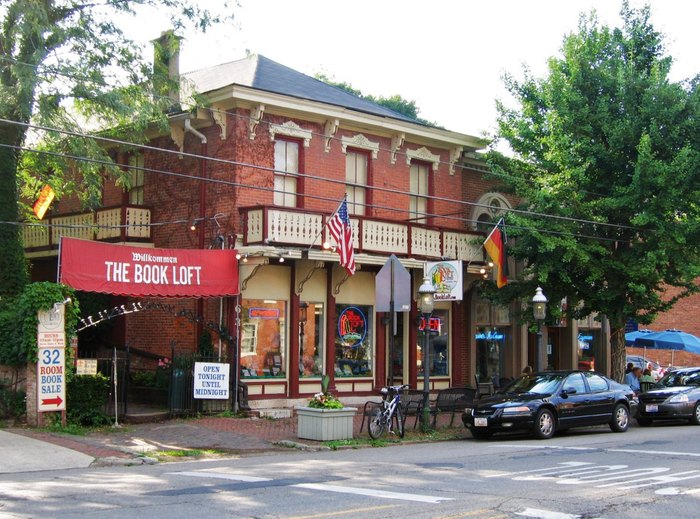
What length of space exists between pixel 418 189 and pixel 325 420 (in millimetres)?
10409

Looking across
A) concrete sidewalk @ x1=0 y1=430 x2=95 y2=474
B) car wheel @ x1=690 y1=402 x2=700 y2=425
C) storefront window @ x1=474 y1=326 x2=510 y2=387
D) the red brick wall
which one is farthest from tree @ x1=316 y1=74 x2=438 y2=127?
concrete sidewalk @ x1=0 y1=430 x2=95 y2=474

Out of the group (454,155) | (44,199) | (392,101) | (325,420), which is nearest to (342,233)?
(325,420)

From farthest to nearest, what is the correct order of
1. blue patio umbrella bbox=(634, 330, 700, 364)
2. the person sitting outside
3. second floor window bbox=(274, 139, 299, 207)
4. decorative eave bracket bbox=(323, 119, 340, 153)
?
blue patio umbrella bbox=(634, 330, 700, 364), the person sitting outside, decorative eave bracket bbox=(323, 119, 340, 153), second floor window bbox=(274, 139, 299, 207)

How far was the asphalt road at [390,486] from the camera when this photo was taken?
9.19m

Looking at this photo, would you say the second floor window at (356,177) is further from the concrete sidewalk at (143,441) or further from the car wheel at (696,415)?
the car wheel at (696,415)

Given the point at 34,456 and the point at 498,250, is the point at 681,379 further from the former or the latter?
the point at 34,456

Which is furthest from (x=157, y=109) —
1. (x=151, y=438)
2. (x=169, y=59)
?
(x=151, y=438)

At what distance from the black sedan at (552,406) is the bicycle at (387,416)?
55.9 inches

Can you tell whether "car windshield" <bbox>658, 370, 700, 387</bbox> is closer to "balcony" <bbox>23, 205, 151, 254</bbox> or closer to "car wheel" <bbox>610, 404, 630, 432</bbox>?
"car wheel" <bbox>610, 404, 630, 432</bbox>

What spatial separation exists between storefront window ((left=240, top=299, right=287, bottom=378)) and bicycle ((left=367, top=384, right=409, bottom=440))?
15.0 ft

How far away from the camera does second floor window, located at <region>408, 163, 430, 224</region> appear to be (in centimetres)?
2530

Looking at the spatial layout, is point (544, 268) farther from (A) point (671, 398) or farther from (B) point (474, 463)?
(B) point (474, 463)

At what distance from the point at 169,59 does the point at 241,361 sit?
8.67m

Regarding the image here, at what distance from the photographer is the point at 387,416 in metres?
18.0
